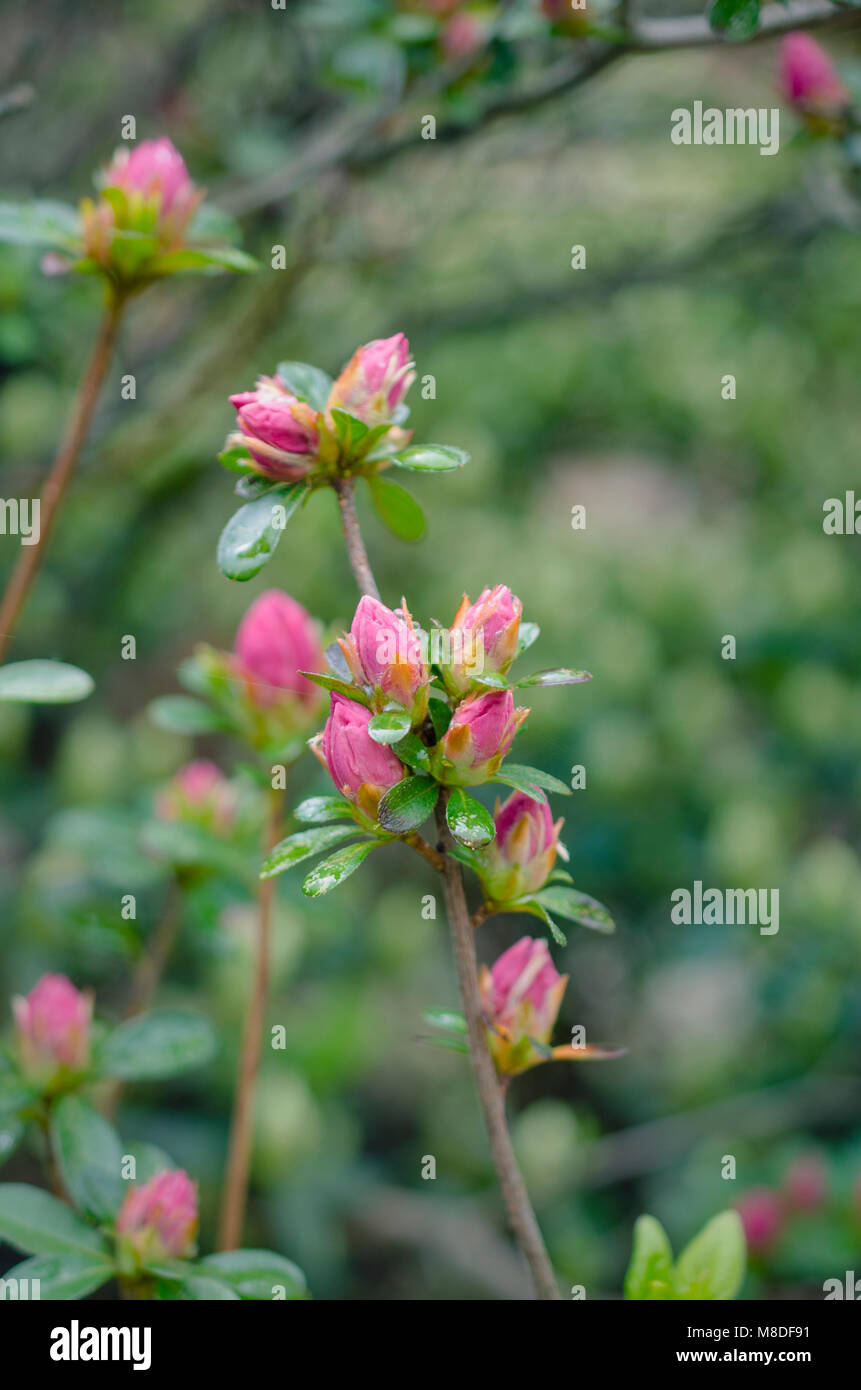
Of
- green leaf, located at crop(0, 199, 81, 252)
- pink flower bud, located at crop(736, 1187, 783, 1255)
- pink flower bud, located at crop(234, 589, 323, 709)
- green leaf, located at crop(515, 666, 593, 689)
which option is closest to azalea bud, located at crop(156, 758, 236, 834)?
pink flower bud, located at crop(234, 589, 323, 709)

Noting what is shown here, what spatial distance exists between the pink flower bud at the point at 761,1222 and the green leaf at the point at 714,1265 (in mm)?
928

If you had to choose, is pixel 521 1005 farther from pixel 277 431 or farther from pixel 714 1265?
pixel 277 431

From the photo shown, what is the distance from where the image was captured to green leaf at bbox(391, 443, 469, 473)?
60cm

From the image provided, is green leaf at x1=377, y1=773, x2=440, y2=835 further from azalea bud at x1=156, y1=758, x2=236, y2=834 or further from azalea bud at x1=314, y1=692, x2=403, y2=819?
azalea bud at x1=156, y1=758, x2=236, y2=834

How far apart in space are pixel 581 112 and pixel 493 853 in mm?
1878

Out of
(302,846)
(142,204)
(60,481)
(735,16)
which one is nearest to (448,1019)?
(302,846)

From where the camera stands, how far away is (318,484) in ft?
1.99

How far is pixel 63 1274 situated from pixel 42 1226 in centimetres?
4

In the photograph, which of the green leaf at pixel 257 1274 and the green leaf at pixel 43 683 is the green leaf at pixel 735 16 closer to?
the green leaf at pixel 43 683

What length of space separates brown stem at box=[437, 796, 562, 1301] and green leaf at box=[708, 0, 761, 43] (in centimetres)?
63

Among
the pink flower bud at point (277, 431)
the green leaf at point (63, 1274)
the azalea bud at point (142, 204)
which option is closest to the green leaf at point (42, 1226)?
the green leaf at point (63, 1274)

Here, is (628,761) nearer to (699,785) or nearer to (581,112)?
(699,785)

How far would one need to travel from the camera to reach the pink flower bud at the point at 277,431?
1.89 feet

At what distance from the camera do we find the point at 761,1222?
1.50 m
